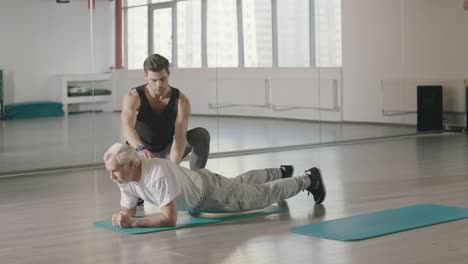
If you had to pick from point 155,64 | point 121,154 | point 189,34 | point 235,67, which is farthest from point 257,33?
point 121,154

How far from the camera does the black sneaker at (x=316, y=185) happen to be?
5078 mm

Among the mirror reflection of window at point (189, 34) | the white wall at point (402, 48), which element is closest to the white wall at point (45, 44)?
the mirror reflection of window at point (189, 34)

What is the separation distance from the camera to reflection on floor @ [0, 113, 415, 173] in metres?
7.21

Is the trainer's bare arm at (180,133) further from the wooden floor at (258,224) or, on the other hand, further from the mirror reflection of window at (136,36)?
the mirror reflection of window at (136,36)

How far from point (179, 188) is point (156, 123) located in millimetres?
945

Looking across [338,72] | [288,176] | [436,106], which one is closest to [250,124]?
[338,72]

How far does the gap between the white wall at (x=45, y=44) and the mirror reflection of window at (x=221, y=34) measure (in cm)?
111

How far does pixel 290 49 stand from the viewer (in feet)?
29.0

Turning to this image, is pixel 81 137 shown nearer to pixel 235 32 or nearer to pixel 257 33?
pixel 235 32

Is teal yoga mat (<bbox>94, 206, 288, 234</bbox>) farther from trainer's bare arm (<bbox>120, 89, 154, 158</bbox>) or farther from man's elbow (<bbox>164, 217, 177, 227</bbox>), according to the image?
trainer's bare arm (<bbox>120, 89, 154, 158</bbox>)

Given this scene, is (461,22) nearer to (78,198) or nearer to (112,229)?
(78,198)

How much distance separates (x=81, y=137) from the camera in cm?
756

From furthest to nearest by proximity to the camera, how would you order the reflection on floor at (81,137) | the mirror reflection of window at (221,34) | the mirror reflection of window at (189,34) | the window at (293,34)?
the window at (293,34)
the mirror reflection of window at (221,34)
the mirror reflection of window at (189,34)
the reflection on floor at (81,137)

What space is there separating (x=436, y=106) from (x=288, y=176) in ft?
17.2
